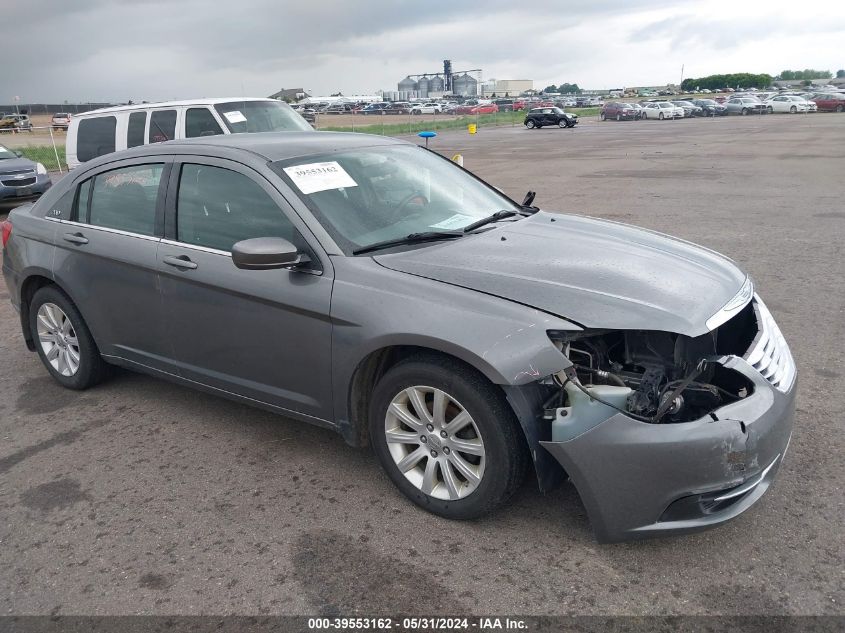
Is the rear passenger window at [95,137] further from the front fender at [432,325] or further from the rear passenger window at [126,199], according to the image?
the front fender at [432,325]

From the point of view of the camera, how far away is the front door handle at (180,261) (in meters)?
3.87

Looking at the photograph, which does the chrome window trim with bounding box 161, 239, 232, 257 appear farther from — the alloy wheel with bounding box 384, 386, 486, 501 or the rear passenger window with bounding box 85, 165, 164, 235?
the alloy wheel with bounding box 384, 386, 486, 501

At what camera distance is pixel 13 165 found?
13.2 m

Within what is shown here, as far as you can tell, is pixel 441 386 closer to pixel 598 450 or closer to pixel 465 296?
pixel 465 296

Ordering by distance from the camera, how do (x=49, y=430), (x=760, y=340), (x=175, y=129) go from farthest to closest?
(x=175, y=129) < (x=49, y=430) < (x=760, y=340)

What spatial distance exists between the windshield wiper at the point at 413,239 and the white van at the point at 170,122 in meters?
7.20

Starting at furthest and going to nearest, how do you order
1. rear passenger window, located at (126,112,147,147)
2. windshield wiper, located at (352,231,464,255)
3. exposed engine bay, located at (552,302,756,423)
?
rear passenger window, located at (126,112,147,147), windshield wiper, located at (352,231,464,255), exposed engine bay, located at (552,302,756,423)

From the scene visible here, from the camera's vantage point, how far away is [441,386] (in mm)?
3045

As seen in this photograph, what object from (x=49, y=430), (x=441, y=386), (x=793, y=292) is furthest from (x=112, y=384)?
(x=793, y=292)

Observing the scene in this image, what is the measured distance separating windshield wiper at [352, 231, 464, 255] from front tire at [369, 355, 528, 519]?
0.64m

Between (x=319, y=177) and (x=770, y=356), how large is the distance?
92.6 inches

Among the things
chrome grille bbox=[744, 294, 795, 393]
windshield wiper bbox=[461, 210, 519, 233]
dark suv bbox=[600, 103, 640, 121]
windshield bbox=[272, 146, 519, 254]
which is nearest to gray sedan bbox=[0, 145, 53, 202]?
windshield bbox=[272, 146, 519, 254]

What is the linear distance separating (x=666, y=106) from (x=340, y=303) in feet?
199

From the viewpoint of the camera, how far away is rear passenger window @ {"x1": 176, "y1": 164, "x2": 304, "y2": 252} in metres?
3.65
